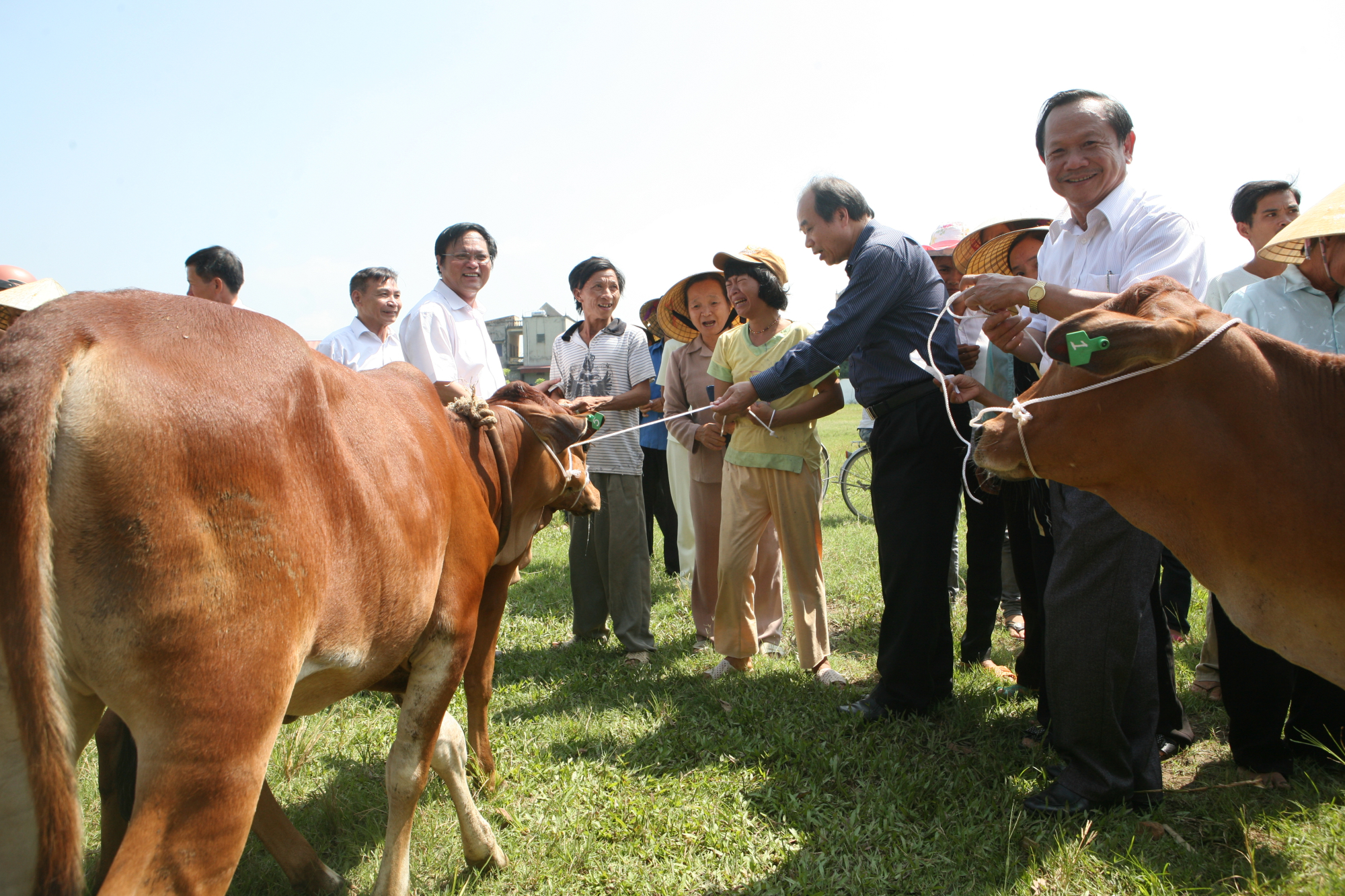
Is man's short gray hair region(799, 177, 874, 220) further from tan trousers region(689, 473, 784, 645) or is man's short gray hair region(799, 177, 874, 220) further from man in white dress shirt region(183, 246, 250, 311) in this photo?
man in white dress shirt region(183, 246, 250, 311)

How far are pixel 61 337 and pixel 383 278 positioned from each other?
4.15 metres

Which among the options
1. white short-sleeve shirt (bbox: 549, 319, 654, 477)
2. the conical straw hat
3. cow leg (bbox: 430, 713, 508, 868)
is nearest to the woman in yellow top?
white short-sleeve shirt (bbox: 549, 319, 654, 477)

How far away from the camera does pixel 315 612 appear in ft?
6.42

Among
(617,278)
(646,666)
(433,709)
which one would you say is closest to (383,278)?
(617,278)

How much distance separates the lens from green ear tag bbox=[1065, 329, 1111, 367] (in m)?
1.96

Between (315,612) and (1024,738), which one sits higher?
(315,612)

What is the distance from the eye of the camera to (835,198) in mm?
4219

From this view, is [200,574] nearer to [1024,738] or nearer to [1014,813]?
[1014,813]

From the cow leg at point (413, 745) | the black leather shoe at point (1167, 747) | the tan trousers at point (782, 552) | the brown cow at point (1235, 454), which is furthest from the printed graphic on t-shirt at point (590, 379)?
the brown cow at point (1235, 454)

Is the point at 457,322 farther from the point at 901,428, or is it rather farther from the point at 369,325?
the point at 901,428

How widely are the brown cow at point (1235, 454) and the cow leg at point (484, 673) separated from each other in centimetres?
256

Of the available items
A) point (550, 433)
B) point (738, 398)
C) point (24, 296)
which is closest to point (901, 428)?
point (738, 398)

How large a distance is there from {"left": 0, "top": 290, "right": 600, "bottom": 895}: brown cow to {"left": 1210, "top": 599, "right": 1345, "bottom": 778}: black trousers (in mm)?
3479

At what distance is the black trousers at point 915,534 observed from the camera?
3932 millimetres
